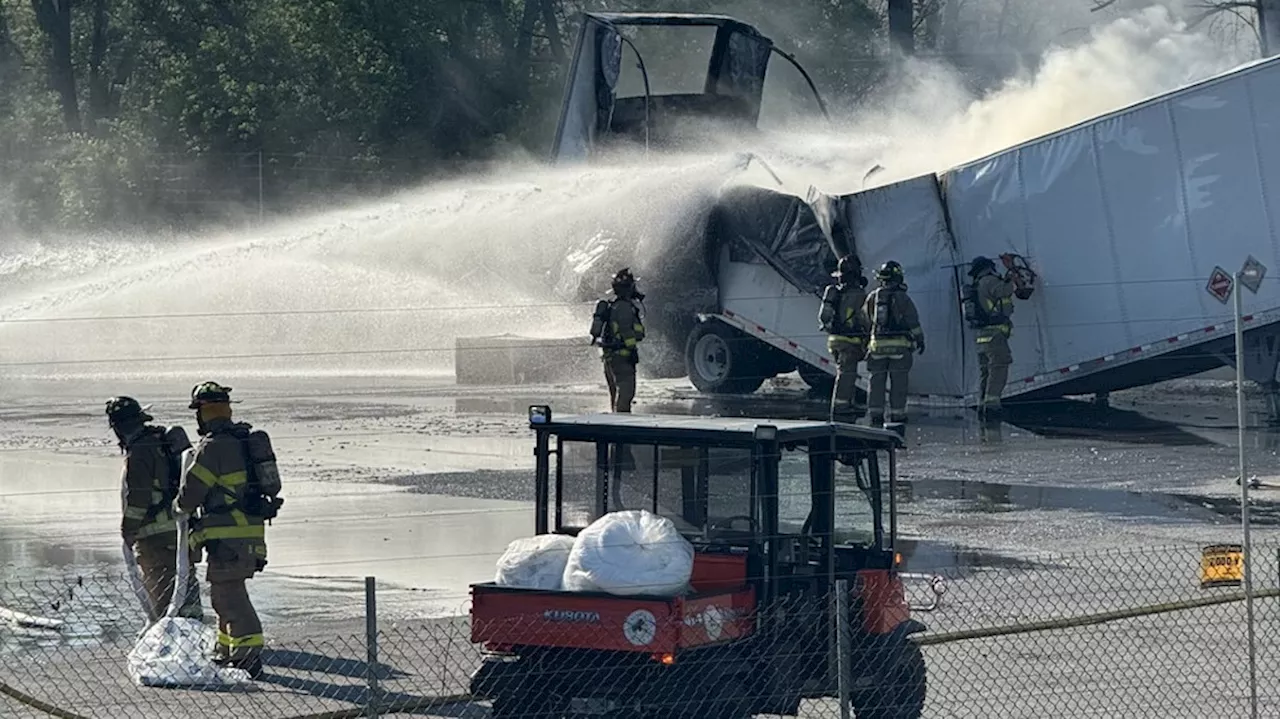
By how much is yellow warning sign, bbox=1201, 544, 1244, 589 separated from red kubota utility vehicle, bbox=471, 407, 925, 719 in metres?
2.19

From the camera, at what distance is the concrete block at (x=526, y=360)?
26109mm

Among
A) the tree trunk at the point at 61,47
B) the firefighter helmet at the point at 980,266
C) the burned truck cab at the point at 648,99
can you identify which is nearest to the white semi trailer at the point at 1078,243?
the firefighter helmet at the point at 980,266

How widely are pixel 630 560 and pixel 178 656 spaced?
2.58 metres

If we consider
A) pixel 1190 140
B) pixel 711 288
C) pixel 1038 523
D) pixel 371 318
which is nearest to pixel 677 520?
pixel 1038 523

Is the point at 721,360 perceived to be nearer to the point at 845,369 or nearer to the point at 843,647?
the point at 845,369

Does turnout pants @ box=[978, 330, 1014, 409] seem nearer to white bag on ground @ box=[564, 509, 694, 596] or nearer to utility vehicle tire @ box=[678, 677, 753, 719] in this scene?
white bag on ground @ box=[564, 509, 694, 596]

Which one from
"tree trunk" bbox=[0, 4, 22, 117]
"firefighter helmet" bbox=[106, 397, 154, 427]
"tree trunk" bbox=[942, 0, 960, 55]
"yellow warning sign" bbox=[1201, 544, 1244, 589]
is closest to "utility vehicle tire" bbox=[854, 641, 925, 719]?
"yellow warning sign" bbox=[1201, 544, 1244, 589]

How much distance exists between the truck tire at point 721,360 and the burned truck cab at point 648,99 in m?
2.52

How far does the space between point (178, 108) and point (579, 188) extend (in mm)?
21195

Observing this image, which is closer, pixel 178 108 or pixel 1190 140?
pixel 1190 140

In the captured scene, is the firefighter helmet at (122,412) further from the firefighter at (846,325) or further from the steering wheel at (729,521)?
the firefighter at (846,325)

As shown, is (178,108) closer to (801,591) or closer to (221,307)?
(221,307)

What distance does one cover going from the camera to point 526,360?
26141mm

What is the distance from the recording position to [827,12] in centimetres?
4491
